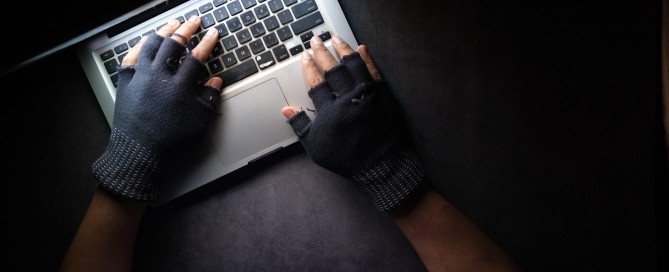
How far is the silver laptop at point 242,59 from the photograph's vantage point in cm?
65

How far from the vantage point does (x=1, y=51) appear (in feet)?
2.10

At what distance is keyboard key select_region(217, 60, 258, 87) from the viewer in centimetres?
65

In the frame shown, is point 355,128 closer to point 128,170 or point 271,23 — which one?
point 271,23

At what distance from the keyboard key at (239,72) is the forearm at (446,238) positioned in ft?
1.24

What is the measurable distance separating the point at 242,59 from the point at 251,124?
0.12 metres

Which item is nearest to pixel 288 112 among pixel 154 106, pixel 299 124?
pixel 299 124

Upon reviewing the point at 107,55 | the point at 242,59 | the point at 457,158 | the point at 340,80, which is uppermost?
the point at 107,55

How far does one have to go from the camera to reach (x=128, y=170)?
646 mm

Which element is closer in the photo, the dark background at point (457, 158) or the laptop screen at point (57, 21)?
the dark background at point (457, 158)

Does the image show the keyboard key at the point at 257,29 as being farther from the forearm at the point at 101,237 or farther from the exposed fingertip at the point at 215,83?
the forearm at the point at 101,237

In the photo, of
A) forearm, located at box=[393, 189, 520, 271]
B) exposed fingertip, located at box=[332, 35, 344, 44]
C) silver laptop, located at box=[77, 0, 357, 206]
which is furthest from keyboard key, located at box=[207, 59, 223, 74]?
forearm, located at box=[393, 189, 520, 271]

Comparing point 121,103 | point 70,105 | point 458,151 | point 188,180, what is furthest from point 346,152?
point 70,105

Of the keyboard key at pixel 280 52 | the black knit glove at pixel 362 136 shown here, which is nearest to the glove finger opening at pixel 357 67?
the black knit glove at pixel 362 136

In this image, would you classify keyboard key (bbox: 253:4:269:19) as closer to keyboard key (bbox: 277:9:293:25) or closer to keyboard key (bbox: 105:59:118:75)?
keyboard key (bbox: 277:9:293:25)
